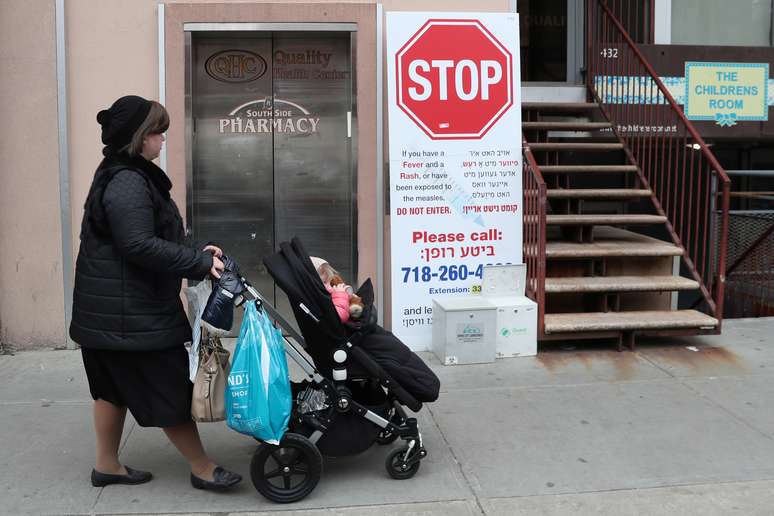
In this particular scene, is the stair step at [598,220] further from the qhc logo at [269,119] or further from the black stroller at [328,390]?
the black stroller at [328,390]

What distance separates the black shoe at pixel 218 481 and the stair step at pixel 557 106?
5.24m

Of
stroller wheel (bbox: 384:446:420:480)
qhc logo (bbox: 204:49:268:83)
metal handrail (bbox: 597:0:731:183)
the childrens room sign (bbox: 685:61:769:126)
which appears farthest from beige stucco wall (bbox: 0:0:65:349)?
the childrens room sign (bbox: 685:61:769:126)

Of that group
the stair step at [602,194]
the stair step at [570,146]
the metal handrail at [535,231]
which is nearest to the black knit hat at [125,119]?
the metal handrail at [535,231]

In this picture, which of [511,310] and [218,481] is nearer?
[218,481]

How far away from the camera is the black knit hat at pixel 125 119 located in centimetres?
376

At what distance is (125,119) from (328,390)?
1.57 m

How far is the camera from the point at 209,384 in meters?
3.80

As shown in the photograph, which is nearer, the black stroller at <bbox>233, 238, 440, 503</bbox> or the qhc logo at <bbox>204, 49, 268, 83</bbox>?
the black stroller at <bbox>233, 238, 440, 503</bbox>

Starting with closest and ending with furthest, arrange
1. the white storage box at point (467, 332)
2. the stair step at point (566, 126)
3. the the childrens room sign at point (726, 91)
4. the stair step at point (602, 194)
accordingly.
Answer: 1. the white storage box at point (467, 332)
2. the stair step at point (602, 194)
3. the stair step at point (566, 126)
4. the the childrens room sign at point (726, 91)

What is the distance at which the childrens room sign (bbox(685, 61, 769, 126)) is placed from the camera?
27.8 ft

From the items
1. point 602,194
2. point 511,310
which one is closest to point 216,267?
point 511,310

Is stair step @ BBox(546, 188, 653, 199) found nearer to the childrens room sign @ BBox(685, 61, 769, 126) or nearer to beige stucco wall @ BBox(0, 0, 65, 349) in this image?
the childrens room sign @ BBox(685, 61, 769, 126)

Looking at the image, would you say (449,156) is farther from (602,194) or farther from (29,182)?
(29,182)

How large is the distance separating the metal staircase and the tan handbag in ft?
10.4
